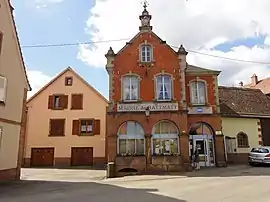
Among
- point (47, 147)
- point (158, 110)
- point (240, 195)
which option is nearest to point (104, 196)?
point (240, 195)

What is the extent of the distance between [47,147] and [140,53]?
14024 millimetres

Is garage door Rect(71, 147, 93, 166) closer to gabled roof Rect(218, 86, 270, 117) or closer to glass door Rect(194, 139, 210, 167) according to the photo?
glass door Rect(194, 139, 210, 167)

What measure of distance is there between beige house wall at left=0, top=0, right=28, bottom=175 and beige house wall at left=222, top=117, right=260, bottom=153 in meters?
16.7

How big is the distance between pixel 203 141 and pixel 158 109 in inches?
175

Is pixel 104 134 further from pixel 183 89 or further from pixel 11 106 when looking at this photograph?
pixel 11 106

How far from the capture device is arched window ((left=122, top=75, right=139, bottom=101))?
2195cm

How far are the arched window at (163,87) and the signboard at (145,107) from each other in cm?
56

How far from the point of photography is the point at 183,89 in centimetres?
2186

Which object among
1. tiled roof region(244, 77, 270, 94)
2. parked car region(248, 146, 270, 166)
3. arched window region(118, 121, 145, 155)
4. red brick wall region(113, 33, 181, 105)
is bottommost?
parked car region(248, 146, 270, 166)

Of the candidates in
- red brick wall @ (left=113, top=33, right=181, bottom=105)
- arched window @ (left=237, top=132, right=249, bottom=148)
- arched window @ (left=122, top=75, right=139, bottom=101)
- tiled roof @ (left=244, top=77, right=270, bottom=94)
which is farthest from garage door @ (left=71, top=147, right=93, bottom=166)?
tiled roof @ (left=244, top=77, right=270, bottom=94)

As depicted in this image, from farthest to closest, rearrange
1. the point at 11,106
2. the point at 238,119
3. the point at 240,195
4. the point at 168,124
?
the point at 238,119
the point at 168,124
the point at 11,106
the point at 240,195

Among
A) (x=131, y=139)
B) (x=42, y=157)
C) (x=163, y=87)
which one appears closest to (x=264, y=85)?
(x=163, y=87)

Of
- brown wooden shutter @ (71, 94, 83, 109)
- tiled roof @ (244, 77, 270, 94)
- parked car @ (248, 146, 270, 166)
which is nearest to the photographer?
parked car @ (248, 146, 270, 166)

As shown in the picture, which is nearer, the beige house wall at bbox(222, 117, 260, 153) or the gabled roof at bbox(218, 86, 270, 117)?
the beige house wall at bbox(222, 117, 260, 153)
